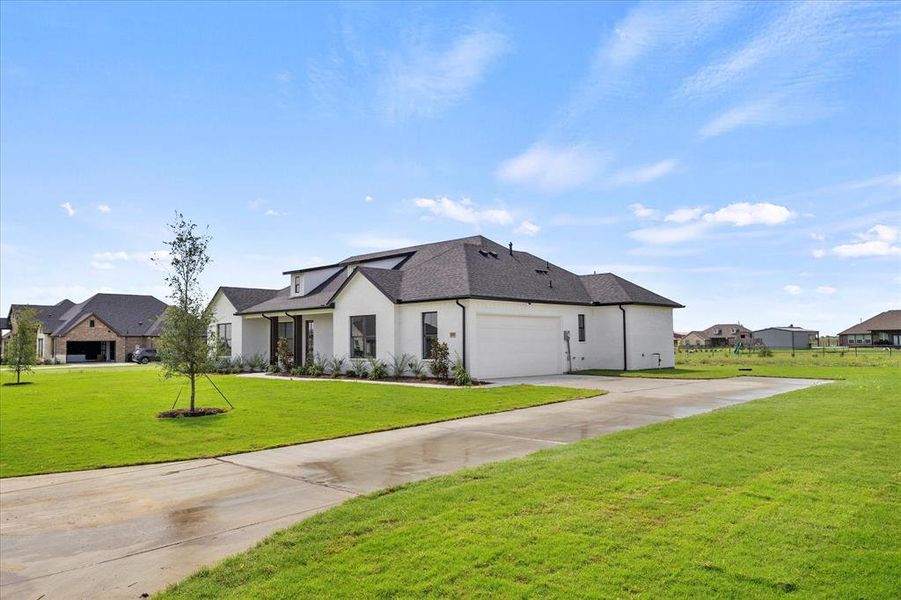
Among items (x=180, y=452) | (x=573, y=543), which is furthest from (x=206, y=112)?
(x=573, y=543)

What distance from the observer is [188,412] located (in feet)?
46.7

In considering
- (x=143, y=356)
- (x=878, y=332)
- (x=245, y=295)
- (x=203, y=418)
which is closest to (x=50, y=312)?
(x=143, y=356)

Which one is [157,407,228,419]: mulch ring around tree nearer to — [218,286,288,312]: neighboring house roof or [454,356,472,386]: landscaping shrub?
[454,356,472,386]: landscaping shrub

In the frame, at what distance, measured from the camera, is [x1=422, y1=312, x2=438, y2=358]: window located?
22.8 meters

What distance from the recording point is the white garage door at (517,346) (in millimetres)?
22250

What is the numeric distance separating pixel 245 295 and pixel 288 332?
5.08 m

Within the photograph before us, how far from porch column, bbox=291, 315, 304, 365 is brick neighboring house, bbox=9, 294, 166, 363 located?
1113 inches

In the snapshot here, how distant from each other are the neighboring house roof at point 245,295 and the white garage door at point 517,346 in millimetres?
16945

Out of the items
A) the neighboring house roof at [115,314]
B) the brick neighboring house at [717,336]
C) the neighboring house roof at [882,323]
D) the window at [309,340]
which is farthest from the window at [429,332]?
the neighboring house roof at [882,323]

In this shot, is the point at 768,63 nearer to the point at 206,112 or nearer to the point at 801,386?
the point at 801,386

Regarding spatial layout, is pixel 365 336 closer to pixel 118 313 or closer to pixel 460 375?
pixel 460 375

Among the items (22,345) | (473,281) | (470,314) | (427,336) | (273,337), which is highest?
(473,281)

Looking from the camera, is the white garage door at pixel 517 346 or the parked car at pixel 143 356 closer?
the white garage door at pixel 517 346

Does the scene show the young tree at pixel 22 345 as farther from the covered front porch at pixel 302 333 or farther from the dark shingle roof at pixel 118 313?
the dark shingle roof at pixel 118 313
